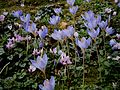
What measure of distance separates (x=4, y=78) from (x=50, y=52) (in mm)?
692

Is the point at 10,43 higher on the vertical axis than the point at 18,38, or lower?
lower

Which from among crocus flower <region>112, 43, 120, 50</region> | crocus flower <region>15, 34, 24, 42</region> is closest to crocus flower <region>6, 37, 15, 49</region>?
crocus flower <region>15, 34, 24, 42</region>

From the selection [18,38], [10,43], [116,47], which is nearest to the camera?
[116,47]

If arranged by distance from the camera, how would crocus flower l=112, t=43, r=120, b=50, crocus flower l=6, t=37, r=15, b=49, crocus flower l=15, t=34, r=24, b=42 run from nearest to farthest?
1. crocus flower l=112, t=43, r=120, b=50
2. crocus flower l=6, t=37, r=15, b=49
3. crocus flower l=15, t=34, r=24, b=42

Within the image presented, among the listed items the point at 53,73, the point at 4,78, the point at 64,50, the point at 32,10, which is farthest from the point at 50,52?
the point at 32,10

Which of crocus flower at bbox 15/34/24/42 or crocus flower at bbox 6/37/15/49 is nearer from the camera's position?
crocus flower at bbox 6/37/15/49

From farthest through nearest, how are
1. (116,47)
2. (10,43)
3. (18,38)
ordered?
(18,38)
(10,43)
(116,47)

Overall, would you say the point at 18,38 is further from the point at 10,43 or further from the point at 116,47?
the point at 116,47

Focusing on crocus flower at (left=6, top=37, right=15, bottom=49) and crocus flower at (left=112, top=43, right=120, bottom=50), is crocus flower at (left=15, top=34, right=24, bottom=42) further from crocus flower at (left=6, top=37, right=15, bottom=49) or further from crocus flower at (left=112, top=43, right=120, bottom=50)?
crocus flower at (left=112, top=43, right=120, bottom=50)

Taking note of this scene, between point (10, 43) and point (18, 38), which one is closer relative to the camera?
point (10, 43)

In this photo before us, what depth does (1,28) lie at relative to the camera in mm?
4902

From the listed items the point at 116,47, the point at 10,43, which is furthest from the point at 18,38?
the point at 116,47

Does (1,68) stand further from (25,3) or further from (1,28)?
(25,3)

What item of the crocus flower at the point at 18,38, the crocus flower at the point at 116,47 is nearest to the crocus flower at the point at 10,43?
the crocus flower at the point at 18,38
